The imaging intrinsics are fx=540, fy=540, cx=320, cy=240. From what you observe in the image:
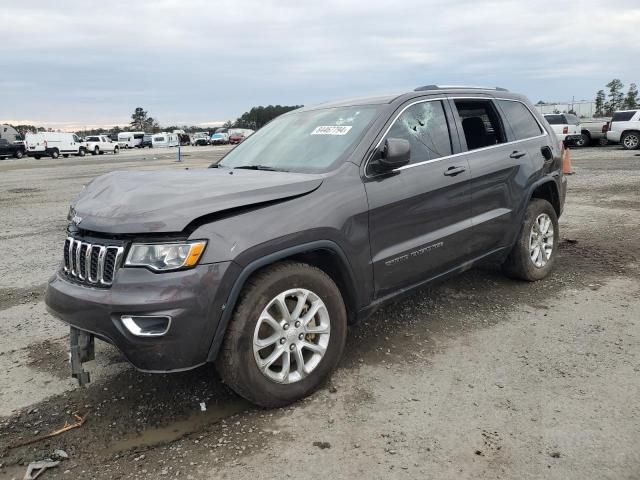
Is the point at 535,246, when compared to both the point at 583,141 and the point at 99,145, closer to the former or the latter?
the point at 583,141

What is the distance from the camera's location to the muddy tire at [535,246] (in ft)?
16.3

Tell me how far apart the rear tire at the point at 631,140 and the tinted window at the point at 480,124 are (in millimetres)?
21355

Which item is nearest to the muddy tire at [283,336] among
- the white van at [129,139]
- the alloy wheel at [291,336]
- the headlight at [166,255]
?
the alloy wheel at [291,336]

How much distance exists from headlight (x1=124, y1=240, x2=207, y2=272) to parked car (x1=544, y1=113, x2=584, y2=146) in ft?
83.4

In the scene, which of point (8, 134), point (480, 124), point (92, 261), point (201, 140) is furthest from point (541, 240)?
point (201, 140)

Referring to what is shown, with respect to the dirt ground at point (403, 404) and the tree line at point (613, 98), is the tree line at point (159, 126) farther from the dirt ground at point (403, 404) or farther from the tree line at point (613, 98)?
the dirt ground at point (403, 404)

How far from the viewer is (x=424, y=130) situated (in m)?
4.09

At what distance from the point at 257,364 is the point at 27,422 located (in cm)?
144

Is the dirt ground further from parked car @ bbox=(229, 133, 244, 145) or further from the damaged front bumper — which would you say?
parked car @ bbox=(229, 133, 244, 145)

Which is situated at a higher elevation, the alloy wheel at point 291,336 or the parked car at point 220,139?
the parked car at point 220,139

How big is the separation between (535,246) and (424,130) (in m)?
1.92

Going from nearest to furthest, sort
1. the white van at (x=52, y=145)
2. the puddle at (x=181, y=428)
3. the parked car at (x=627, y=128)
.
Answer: the puddle at (x=181, y=428), the parked car at (x=627, y=128), the white van at (x=52, y=145)

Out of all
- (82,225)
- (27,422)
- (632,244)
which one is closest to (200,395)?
(27,422)

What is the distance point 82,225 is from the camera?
9.85 feet
